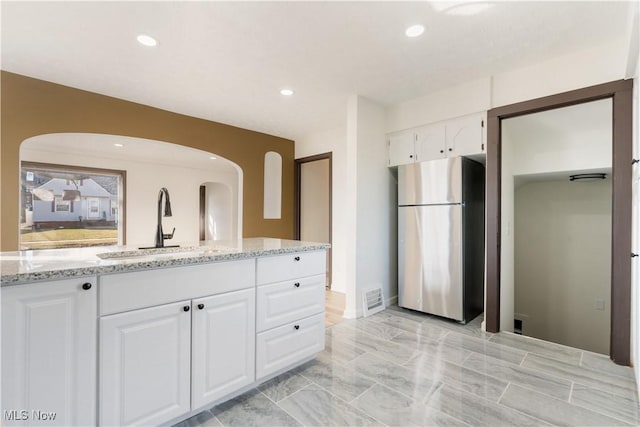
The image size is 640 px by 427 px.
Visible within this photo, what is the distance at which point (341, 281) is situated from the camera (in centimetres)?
449

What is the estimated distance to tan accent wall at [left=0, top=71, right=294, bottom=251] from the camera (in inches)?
105

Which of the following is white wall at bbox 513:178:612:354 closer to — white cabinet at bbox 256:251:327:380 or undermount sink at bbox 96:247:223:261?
white cabinet at bbox 256:251:327:380

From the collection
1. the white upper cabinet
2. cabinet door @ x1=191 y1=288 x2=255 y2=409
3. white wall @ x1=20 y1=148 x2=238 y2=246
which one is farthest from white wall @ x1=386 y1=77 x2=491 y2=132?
white wall @ x1=20 y1=148 x2=238 y2=246

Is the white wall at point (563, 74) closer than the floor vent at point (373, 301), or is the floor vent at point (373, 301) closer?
the white wall at point (563, 74)

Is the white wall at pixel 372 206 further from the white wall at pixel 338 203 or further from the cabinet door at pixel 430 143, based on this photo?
the white wall at pixel 338 203

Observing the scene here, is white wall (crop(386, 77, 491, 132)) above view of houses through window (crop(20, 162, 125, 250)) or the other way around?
above

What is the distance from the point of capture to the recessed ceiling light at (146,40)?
2227mm

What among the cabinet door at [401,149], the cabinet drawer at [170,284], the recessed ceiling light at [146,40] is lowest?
the cabinet drawer at [170,284]

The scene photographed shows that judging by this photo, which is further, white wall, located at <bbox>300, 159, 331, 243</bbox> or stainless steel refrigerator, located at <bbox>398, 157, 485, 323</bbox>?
white wall, located at <bbox>300, 159, 331, 243</bbox>

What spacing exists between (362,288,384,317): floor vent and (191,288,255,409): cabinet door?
1798 millimetres

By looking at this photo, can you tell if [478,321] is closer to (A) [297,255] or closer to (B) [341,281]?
(B) [341,281]

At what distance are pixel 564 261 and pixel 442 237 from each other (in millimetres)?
2184

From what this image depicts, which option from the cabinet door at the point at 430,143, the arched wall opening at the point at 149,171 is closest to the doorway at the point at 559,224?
the cabinet door at the point at 430,143

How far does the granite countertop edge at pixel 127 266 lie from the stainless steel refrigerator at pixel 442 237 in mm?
1911
